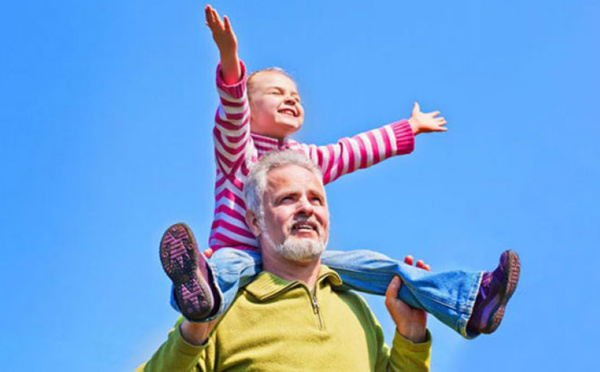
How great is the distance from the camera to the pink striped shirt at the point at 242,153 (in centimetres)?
555

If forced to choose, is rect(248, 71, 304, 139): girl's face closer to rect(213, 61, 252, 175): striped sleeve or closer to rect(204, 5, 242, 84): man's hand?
rect(213, 61, 252, 175): striped sleeve

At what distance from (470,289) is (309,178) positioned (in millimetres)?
1193

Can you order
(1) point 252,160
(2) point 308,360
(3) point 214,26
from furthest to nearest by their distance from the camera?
(1) point 252,160 < (3) point 214,26 < (2) point 308,360

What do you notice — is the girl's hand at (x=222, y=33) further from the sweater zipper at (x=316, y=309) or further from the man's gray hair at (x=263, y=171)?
the sweater zipper at (x=316, y=309)

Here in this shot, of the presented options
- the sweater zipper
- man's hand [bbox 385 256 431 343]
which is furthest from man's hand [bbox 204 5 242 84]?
man's hand [bbox 385 256 431 343]

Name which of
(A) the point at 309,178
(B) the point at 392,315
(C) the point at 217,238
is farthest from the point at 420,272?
(C) the point at 217,238

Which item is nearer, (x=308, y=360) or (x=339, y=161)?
(x=308, y=360)

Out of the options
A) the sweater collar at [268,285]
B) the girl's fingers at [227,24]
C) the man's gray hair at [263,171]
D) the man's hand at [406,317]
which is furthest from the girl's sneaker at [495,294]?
the girl's fingers at [227,24]

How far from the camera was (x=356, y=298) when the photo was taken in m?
5.65

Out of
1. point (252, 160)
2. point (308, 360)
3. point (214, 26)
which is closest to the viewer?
point (308, 360)

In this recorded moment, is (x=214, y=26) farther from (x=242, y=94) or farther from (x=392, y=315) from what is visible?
(x=392, y=315)

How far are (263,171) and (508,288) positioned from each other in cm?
166

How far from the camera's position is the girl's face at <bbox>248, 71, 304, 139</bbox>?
6066 millimetres

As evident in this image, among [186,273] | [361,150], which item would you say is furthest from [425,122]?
[186,273]
